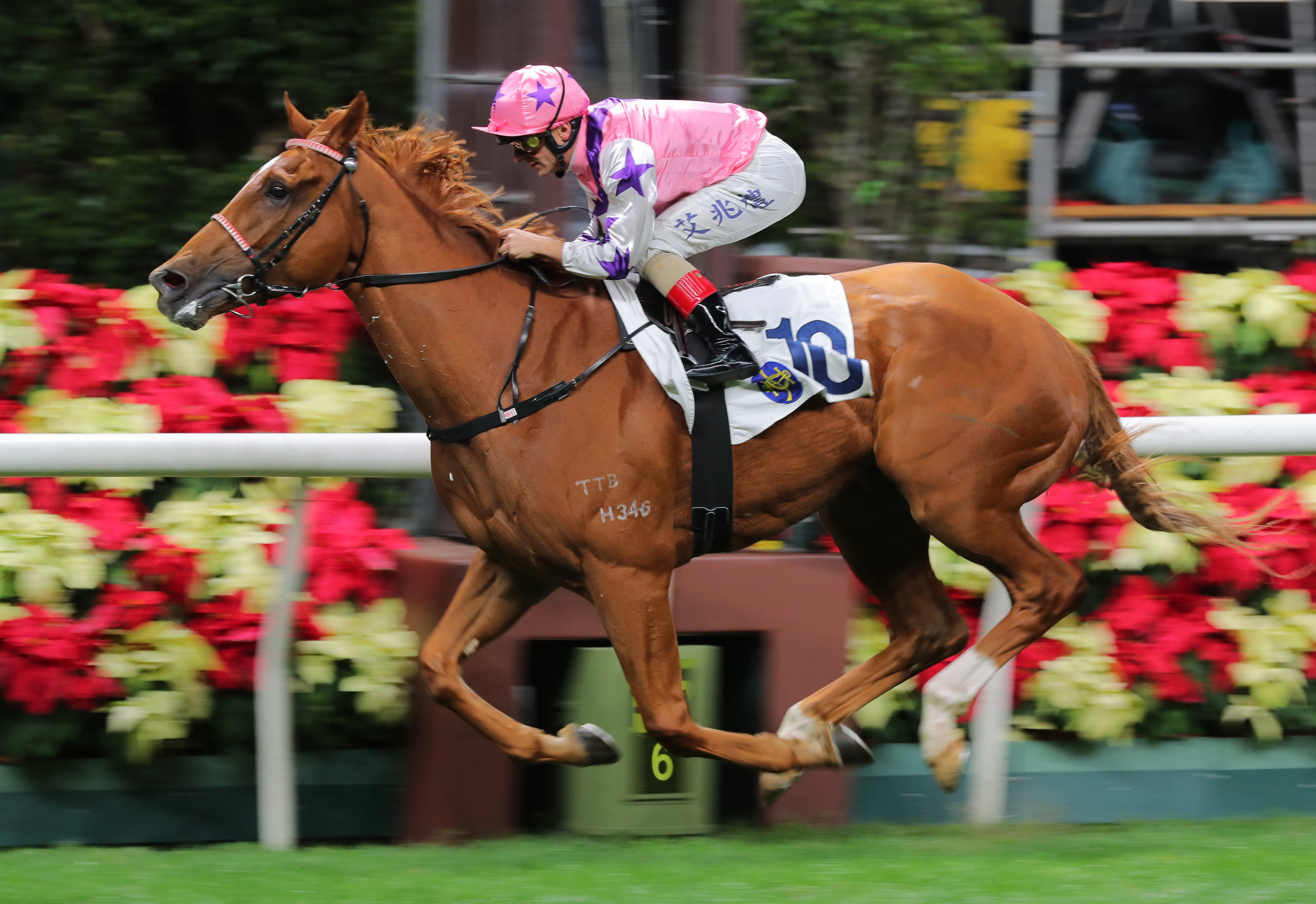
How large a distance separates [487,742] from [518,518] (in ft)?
2.82

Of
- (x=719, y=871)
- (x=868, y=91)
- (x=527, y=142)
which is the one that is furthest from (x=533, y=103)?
(x=868, y=91)

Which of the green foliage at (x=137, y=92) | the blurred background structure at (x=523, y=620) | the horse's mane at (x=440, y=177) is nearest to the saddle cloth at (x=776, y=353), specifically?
Answer: the horse's mane at (x=440, y=177)

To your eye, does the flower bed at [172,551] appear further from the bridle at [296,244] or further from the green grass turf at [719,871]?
the bridle at [296,244]

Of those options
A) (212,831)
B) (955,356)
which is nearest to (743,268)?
(955,356)

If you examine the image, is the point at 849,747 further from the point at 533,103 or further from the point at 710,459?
the point at 533,103

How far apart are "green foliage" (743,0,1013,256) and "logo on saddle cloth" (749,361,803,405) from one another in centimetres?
259

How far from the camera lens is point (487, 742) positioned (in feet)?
14.6

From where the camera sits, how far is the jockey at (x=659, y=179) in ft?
12.8

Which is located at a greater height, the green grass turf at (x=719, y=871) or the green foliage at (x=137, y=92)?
the green foliage at (x=137, y=92)

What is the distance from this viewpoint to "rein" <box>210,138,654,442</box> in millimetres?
3842

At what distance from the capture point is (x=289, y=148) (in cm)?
391

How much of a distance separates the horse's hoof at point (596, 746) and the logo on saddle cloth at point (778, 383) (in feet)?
3.29

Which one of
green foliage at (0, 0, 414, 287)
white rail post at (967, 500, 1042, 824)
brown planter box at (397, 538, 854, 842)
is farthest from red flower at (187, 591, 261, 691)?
green foliage at (0, 0, 414, 287)

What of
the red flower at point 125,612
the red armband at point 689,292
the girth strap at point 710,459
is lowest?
the red flower at point 125,612
